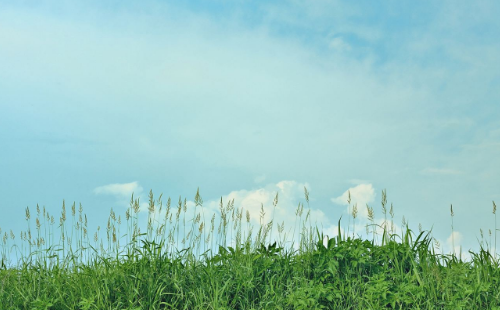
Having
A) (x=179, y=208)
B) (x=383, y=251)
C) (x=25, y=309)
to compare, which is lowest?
(x=25, y=309)

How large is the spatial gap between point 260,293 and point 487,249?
3.41 m

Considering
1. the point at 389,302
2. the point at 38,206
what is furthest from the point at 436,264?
the point at 38,206

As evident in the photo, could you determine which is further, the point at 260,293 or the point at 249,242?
the point at 249,242

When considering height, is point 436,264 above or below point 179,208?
below

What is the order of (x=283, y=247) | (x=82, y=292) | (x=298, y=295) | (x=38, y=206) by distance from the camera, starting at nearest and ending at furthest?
1. (x=298, y=295)
2. (x=82, y=292)
3. (x=283, y=247)
4. (x=38, y=206)

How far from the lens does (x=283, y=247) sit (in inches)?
233

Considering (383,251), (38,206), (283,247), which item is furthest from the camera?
(38,206)

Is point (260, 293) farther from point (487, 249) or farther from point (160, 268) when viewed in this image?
point (487, 249)

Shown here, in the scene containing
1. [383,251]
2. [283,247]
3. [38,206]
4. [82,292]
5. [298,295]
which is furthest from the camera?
[38,206]

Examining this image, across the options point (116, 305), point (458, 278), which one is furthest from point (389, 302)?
point (116, 305)

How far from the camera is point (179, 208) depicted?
20.4 ft

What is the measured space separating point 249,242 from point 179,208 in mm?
1143

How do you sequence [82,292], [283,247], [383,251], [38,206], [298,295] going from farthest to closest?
[38,206] < [283,247] < [383,251] < [82,292] < [298,295]

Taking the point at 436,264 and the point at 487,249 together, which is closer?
the point at 436,264
